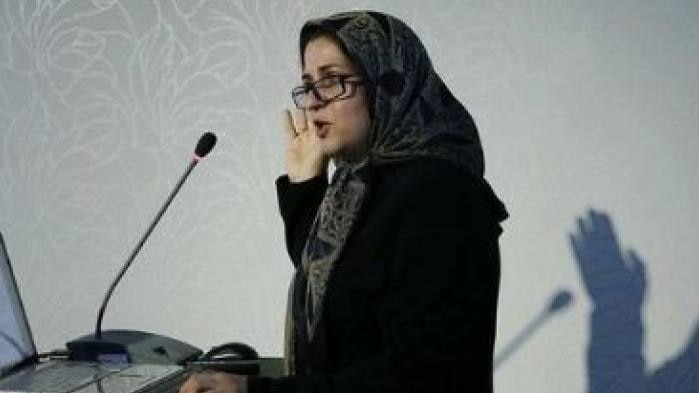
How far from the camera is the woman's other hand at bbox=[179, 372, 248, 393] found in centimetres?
91

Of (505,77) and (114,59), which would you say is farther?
(114,59)

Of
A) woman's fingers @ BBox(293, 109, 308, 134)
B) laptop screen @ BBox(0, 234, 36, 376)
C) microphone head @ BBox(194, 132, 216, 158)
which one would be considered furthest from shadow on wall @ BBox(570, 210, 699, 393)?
laptop screen @ BBox(0, 234, 36, 376)

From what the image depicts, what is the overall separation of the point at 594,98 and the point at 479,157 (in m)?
1.06

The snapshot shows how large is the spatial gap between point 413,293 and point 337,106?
→ 13.6 inches

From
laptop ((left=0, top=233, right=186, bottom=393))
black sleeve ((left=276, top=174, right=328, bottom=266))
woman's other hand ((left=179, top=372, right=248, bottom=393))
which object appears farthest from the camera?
black sleeve ((left=276, top=174, right=328, bottom=266))

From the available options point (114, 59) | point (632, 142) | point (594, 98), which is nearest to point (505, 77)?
point (594, 98)

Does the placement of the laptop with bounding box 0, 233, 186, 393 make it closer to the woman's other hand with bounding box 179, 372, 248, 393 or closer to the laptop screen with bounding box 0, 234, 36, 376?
the laptop screen with bounding box 0, 234, 36, 376

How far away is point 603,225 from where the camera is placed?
6.80ft

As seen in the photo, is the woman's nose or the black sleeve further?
the black sleeve

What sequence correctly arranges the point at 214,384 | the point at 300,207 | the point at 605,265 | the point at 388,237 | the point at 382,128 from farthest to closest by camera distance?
the point at 605,265 → the point at 300,207 → the point at 382,128 → the point at 388,237 → the point at 214,384

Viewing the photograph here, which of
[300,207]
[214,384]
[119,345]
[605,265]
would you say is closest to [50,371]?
[119,345]

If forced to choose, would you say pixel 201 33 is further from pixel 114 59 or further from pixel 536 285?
pixel 536 285

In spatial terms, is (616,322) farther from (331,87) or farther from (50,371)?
(50,371)

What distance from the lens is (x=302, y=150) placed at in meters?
1.44
